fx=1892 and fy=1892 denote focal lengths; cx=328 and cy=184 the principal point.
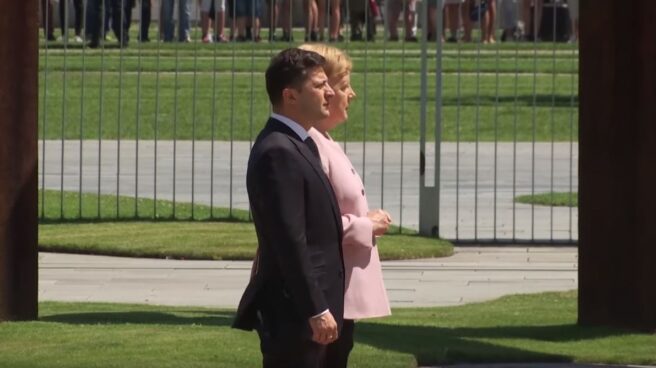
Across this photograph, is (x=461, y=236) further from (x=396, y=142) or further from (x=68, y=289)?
(x=396, y=142)

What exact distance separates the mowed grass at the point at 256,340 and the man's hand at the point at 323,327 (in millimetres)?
2255

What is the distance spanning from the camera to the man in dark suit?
5.75 metres

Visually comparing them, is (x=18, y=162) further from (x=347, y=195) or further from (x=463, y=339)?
(x=347, y=195)

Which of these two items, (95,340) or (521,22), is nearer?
(95,340)

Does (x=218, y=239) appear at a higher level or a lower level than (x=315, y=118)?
lower

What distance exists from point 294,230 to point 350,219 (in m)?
0.58

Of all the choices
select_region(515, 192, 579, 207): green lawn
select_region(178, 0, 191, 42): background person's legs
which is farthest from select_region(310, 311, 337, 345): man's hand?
select_region(515, 192, 579, 207): green lawn

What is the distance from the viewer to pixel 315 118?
6012 millimetres

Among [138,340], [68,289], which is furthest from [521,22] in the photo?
[138,340]

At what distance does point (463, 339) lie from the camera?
901 cm

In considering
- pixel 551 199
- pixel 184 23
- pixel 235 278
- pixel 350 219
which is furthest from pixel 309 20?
pixel 350 219

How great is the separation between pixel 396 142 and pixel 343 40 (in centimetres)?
444

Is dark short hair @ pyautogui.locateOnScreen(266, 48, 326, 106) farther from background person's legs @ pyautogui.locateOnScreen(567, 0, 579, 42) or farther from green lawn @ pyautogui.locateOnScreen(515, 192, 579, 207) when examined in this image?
background person's legs @ pyautogui.locateOnScreen(567, 0, 579, 42)

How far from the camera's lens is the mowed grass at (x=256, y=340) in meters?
8.20
